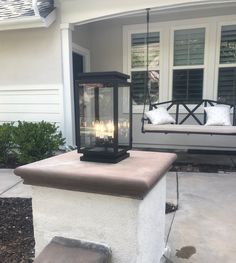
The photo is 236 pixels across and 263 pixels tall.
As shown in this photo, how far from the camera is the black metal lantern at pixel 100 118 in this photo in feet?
4.79

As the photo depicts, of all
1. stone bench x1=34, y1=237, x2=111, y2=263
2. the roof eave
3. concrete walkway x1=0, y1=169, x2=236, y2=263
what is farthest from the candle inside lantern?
the roof eave

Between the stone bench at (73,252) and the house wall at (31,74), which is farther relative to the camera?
the house wall at (31,74)

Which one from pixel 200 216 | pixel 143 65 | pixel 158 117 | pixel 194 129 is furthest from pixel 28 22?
pixel 200 216

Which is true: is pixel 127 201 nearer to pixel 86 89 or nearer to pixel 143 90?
pixel 86 89

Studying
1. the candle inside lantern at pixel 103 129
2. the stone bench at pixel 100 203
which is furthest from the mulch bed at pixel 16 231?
the candle inside lantern at pixel 103 129

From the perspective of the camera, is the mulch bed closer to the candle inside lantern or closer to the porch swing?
the candle inside lantern

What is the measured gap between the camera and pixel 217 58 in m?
5.00

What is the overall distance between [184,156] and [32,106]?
2959 millimetres

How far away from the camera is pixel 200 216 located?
2457 millimetres

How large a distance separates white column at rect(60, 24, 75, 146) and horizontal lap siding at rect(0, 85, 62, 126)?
13 cm

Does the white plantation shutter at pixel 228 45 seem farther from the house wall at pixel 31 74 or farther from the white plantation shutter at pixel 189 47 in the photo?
the house wall at pixel 31 74

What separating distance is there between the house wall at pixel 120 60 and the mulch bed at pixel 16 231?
3271mm

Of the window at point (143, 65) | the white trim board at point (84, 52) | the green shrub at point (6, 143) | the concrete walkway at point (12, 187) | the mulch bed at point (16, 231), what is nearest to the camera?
the mulch bed at point (16, 231)

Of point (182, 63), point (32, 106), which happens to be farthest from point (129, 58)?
point (32, 106)
